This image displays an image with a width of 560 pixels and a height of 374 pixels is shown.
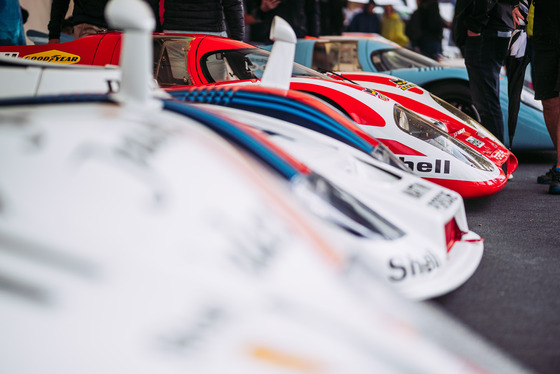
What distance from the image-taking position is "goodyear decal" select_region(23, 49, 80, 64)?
10.9 feet

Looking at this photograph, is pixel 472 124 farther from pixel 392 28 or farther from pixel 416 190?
pixel 392 28

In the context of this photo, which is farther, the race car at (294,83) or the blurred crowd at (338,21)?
the blurred crowd at (338,21)

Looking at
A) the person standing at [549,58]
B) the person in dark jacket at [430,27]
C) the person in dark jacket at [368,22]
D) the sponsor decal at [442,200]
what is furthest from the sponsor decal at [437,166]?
the person in dark jacket at [368,22]

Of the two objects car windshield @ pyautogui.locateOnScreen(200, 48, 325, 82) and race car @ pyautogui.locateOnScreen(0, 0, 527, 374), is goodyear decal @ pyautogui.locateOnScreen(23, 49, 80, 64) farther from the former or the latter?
race car @ pyautogui.locateOnScreen(0, 0, 527, 374)

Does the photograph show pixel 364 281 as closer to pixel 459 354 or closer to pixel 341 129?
pixel 459 354

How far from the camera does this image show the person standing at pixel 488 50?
3.77 metres

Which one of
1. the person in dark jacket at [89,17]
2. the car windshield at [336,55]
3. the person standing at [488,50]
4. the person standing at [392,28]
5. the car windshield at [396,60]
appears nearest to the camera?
the person standing at [488,50]

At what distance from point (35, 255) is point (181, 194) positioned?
0.89 ft

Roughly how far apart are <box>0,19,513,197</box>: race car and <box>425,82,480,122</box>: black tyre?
1287 millimetres

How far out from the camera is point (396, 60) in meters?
4.79

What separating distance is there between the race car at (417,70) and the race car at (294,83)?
1.11 metres

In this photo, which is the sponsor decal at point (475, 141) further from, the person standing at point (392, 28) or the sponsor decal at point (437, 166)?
the person standing at point (392, 28)

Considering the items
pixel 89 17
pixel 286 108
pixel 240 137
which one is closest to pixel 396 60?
pixel 89 17

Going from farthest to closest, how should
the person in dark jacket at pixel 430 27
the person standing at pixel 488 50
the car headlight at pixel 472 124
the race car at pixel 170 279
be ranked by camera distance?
the person in dark jacket at pixel 430 27
the person standing at pixel 488 50
the car headlight at pixel 472 124
the race car at pixel 170 279
